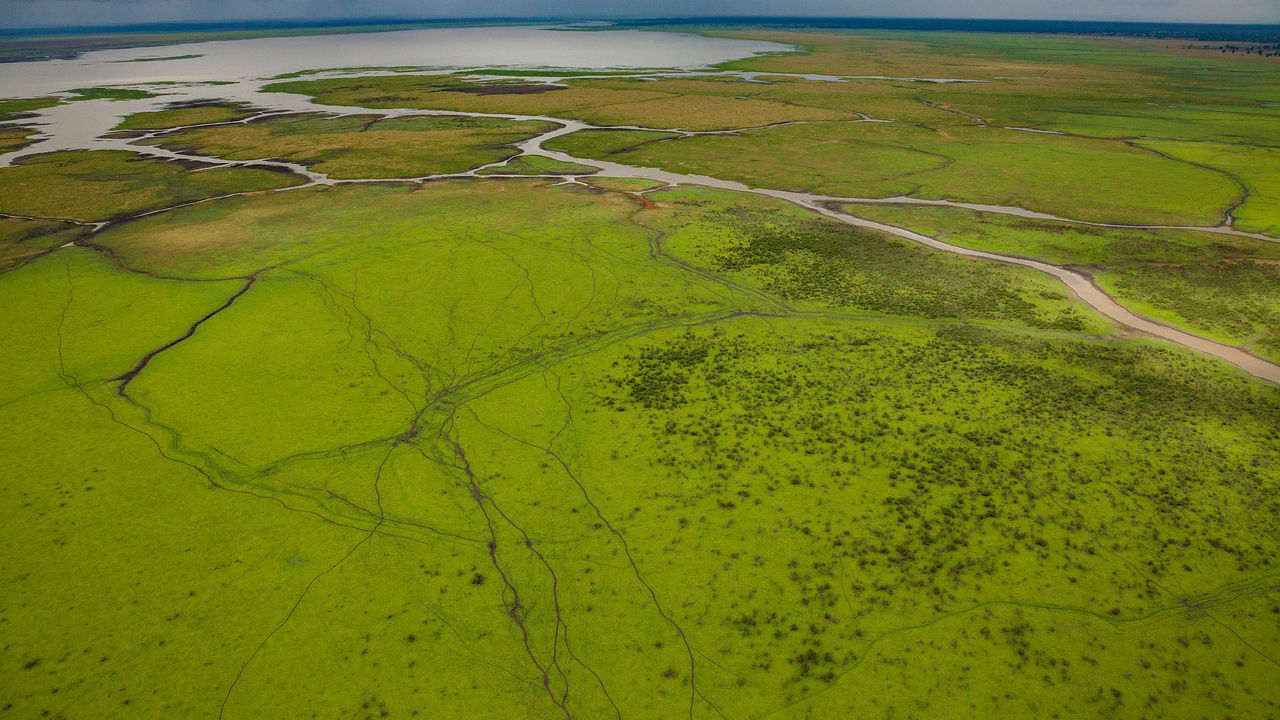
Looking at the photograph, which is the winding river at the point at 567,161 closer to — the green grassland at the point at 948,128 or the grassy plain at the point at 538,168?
the grassy plain at the point at 538,168

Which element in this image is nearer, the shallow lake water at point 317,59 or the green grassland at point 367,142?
the green grassland at point 367,142

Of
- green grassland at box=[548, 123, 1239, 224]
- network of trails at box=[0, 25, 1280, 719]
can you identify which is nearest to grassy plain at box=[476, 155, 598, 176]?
green grassland at box=[548, 123, 1239, 224]

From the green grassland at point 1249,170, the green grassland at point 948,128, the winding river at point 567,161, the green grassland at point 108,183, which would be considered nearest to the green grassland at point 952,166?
the green grassland at point 948,128

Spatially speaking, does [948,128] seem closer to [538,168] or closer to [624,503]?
[538,168]

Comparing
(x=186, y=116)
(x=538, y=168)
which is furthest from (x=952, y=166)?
(x=186, y=116)

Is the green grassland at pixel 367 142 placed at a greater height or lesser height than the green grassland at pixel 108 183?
greater

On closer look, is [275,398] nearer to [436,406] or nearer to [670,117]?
[436,406]

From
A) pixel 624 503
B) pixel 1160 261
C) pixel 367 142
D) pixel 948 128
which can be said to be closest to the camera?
pixel 624 503
